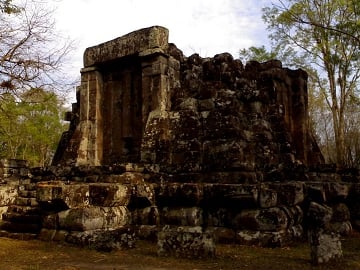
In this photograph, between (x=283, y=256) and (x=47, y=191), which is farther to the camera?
(x=47, y=191)

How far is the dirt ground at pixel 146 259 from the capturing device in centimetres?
498

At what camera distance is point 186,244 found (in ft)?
18.0

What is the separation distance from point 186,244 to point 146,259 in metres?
0.59

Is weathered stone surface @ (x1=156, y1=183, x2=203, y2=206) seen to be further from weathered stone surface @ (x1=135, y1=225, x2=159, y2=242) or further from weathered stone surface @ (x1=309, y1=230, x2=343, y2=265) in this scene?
weathered stone surface @ (x1=309, y1=230, x2=343, y2=265)

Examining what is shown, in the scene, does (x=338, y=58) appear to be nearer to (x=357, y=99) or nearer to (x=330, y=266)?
(x=357, y=99)

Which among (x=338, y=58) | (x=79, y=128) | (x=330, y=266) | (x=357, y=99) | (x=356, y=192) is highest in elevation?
(x=338, y=58)

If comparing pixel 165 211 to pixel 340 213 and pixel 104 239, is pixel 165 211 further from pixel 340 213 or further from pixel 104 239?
pixel 340 213

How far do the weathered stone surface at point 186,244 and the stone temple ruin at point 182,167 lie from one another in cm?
1

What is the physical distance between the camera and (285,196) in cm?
689

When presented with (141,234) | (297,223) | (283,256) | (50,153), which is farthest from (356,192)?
(50,153)

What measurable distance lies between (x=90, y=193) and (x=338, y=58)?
21.1 meters

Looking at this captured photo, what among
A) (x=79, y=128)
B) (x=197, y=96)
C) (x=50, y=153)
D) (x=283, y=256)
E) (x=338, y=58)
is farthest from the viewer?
(x=50, y=153)

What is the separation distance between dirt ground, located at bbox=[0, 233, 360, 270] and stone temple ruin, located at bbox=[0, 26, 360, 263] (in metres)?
0.22

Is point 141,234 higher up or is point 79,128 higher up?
point 79,128
